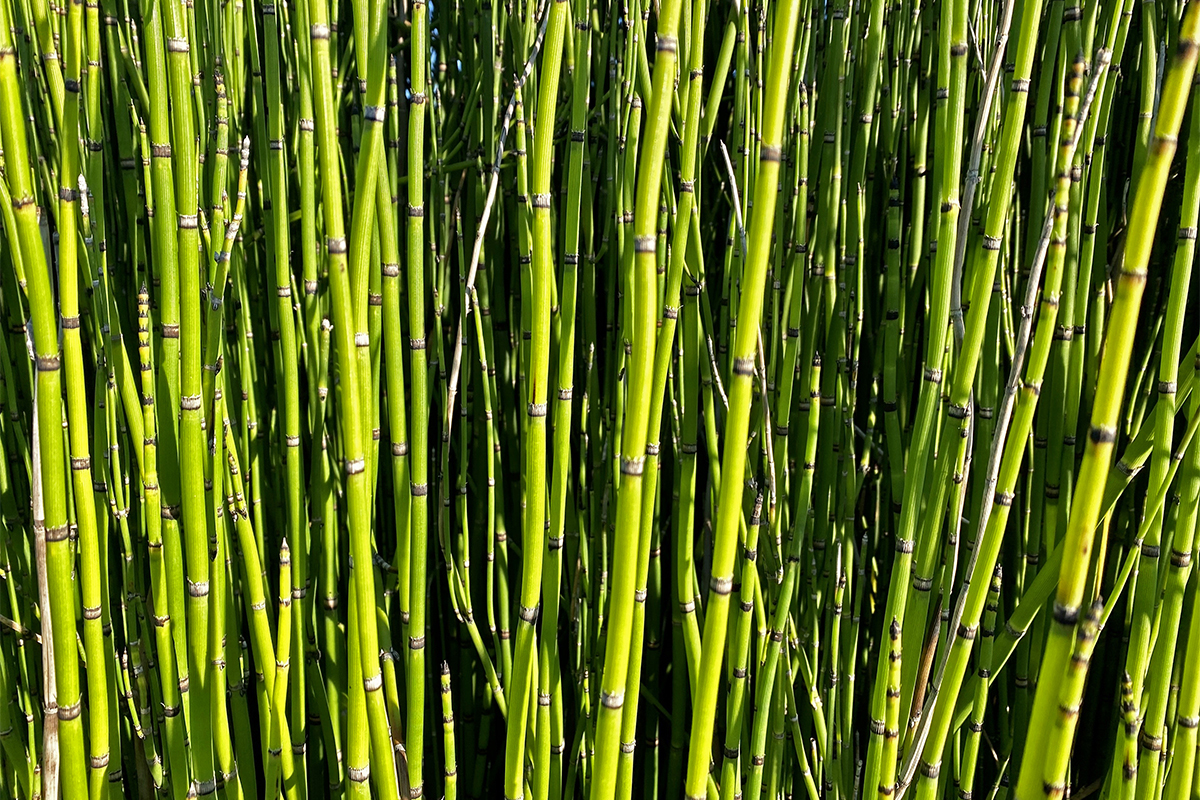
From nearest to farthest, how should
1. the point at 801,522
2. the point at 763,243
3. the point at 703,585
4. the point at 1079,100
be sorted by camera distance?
the point at 763,243 < the point at 1079,100 < the point at 801,522 < the point at 703,585

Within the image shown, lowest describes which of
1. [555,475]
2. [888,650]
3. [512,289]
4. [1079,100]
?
[888,650]

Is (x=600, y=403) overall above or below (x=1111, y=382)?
below

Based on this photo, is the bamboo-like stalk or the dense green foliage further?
the dense green foliage

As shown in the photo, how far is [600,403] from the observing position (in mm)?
1079

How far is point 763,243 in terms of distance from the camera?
0.48m

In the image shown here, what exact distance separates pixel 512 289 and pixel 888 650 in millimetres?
664

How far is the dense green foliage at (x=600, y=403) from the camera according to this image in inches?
23.3

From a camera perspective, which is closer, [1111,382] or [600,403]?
[1111,382]

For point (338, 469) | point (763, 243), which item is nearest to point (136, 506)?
point (338, 469)

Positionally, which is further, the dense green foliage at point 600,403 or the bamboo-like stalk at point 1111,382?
the dense green foliage at point 600,403

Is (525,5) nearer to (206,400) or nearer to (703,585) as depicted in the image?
(206,400)

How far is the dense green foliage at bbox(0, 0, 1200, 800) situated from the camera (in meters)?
0.59

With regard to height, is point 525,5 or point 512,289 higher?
point 525,5

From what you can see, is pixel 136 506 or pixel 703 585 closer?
pixel 136 506
